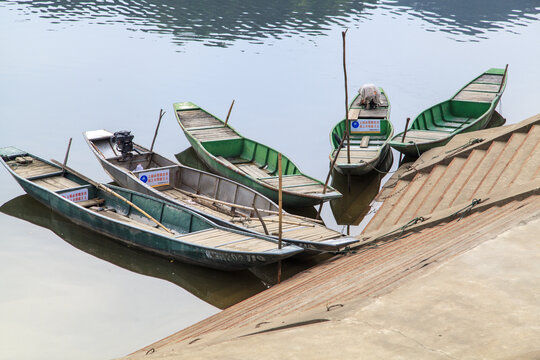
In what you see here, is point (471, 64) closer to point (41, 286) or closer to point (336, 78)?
point (336, 78)

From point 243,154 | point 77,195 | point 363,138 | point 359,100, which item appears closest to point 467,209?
point 363,138

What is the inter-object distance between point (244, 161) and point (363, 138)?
4.64 metres

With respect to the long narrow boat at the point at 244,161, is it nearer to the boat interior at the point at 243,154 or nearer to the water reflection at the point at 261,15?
the boat interior at the point at 243,154

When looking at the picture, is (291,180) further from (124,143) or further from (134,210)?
(124,143)

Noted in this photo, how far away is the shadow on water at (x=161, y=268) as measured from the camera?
15133 mm

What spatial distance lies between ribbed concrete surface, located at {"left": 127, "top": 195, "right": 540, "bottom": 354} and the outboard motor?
9051 millimetres

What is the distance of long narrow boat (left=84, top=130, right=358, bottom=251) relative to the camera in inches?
603

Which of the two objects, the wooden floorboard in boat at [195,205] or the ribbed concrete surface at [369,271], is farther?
the wooden floorboard in boat at [195,205]

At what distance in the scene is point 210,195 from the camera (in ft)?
61.6

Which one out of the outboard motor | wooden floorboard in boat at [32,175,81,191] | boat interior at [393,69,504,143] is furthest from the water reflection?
wooden floorboard in boat at [32,175,81,191]

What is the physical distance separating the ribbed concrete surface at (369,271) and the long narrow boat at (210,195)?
122cm

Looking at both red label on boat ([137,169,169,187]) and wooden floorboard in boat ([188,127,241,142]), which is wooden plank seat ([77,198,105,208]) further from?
wooden floorboard in boat ([188,127,241,142])

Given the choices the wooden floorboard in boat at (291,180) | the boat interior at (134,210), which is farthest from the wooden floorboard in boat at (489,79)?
the boat interior at (134,210)

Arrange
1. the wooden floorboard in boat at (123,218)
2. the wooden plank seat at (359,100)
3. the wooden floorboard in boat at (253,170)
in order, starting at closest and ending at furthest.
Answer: the wooden floorboard in boat at (123,218) < the wooden floorboard in boat at (253,170) < the wooden plank seat at (359,100)
